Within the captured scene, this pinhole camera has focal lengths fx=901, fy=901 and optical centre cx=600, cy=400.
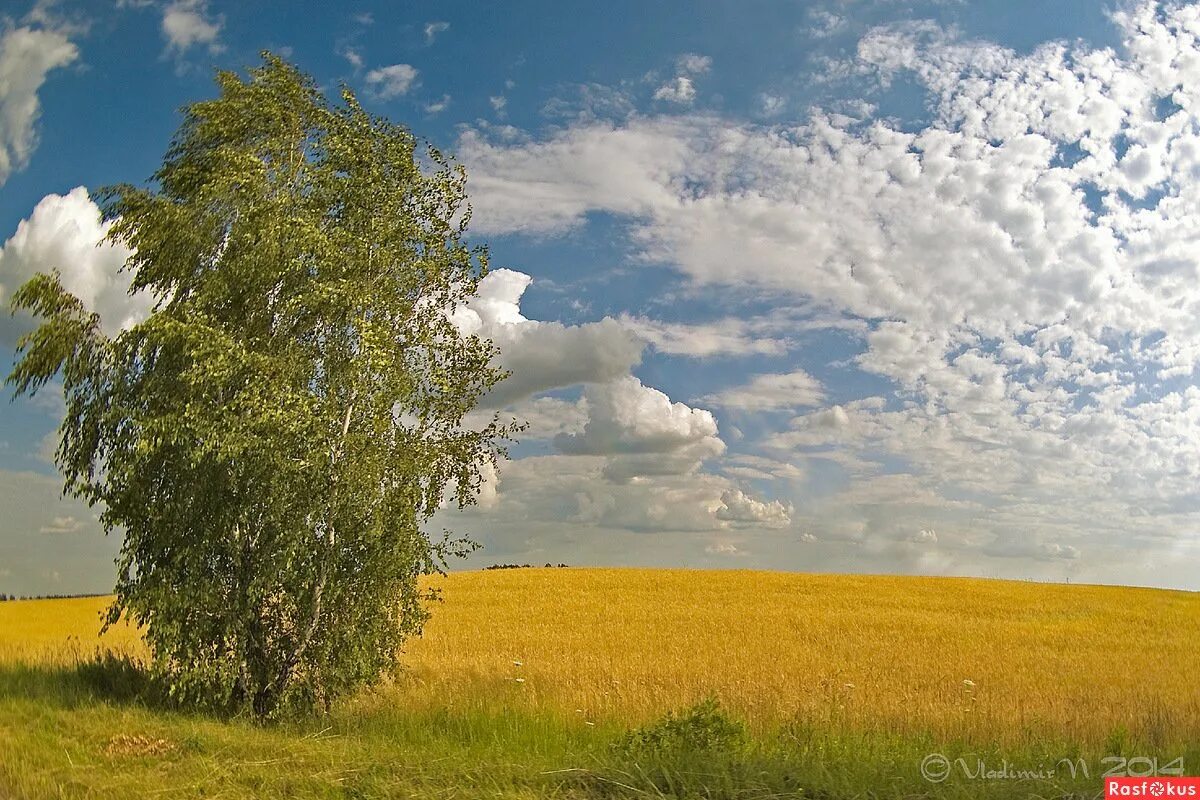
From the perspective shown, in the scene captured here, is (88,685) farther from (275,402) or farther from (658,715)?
(658,715)

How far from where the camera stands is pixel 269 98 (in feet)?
59.5

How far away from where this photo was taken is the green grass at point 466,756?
29.0 feet

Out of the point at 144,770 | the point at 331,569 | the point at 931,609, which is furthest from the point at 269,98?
the point at 931,609

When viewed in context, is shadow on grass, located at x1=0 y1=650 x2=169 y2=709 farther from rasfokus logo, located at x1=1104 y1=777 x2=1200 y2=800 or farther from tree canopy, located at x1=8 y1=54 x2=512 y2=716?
rasfokus logo, located at x1=1104 y1=777 x2=1200 y2=800

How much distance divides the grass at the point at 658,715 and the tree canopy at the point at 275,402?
1540 mm

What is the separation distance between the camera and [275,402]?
49.2 ft

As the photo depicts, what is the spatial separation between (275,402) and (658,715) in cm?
829

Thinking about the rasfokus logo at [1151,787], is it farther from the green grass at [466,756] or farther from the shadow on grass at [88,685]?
the shadow on grass at [88,685]

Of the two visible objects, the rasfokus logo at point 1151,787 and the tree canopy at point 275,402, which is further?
the tree canopy at point 275,402

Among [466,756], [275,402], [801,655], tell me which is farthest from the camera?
[801,655]

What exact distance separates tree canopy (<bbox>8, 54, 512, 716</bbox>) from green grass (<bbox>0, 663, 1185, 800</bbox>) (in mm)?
1531

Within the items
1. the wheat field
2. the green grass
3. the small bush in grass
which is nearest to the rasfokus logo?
the green grass

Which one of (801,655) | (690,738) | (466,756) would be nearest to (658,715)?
(466,756)

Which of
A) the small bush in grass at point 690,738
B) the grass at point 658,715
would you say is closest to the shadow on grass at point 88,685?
the grass at point 658,715
